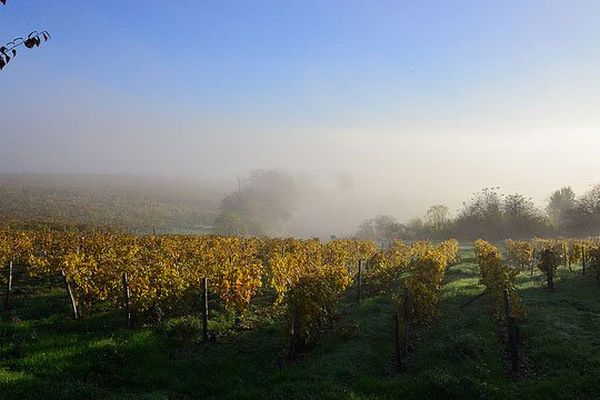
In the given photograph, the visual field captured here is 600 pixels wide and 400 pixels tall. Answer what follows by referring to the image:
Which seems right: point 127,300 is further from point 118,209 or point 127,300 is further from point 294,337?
point 118,209

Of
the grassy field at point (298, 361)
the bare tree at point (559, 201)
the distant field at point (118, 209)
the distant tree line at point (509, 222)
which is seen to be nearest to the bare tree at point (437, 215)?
the distant tree line at point (509, 222)

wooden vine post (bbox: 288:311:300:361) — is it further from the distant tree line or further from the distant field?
the distant tree line

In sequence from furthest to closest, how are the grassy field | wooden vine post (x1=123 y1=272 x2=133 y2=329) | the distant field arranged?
the distant field
wooden vine post (x1=123 y1=272 x2=133 y2=329)
the grassy field

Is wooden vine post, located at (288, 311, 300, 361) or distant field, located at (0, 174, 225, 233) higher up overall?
distant field, located at (0, 174, 225, 233)

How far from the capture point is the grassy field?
10.9 metres

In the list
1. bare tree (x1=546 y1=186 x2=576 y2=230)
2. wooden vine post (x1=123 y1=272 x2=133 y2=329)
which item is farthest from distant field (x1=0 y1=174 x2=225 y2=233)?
bare tree (x1=546 y1=186 x2=576 y2=230)

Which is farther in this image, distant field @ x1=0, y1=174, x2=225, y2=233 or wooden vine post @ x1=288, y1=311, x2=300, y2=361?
distant field @ x1=0, y1=174, x2=225, y2=233

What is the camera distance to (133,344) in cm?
1388

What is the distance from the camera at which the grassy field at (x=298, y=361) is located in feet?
35.6

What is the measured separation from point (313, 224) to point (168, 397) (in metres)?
112

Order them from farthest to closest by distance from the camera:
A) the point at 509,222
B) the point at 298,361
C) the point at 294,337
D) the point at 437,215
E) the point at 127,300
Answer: the point at 437,215 → the point at 509,222 → the point at 127,300 → the point at 294,337 → the point at 298,361

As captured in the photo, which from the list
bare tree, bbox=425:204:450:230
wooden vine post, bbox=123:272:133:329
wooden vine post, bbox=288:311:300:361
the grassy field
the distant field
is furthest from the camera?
bare tree, bbox=425:204:450:230

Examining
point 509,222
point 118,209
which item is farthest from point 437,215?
point 118,209

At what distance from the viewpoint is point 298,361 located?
13367mm
